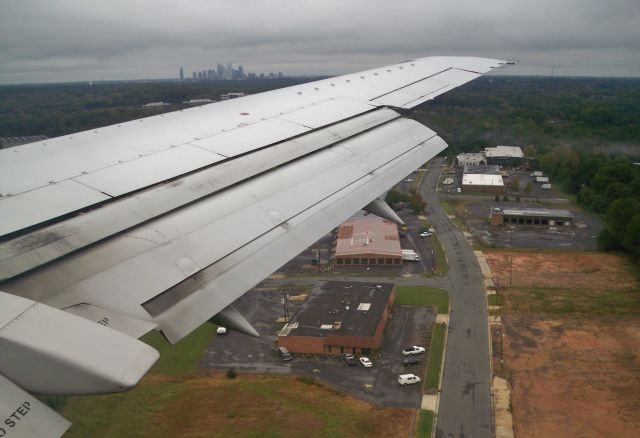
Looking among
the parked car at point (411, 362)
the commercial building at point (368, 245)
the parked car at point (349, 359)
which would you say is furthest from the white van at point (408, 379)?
the commercial building at point (368, 245)

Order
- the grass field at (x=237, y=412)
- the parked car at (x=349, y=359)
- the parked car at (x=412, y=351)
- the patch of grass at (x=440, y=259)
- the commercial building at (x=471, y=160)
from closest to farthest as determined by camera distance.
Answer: the grass field at (x=237, y=412) → the parked car at (x=349, y=359) → the parked car at (x=412, y=351) → the patch of grass at (x=440, y=259) → the commercial building at (x=471, y=160)

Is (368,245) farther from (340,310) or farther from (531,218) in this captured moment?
(531,218)

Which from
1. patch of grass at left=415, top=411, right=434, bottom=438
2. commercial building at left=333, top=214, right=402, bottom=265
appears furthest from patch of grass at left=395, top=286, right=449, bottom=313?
patch of grass at left=415, top=411, right=434, bottom=438

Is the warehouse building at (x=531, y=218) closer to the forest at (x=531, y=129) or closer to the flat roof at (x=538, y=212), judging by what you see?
the flat roof at (x=538, y=212)

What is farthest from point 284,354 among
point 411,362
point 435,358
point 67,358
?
point 67,358

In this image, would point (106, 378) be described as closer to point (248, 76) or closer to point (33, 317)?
point (33, 317)

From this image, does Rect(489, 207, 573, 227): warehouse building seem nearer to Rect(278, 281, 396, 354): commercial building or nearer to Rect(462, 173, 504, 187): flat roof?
Rect(462, 173, 504, 187): flat roof
